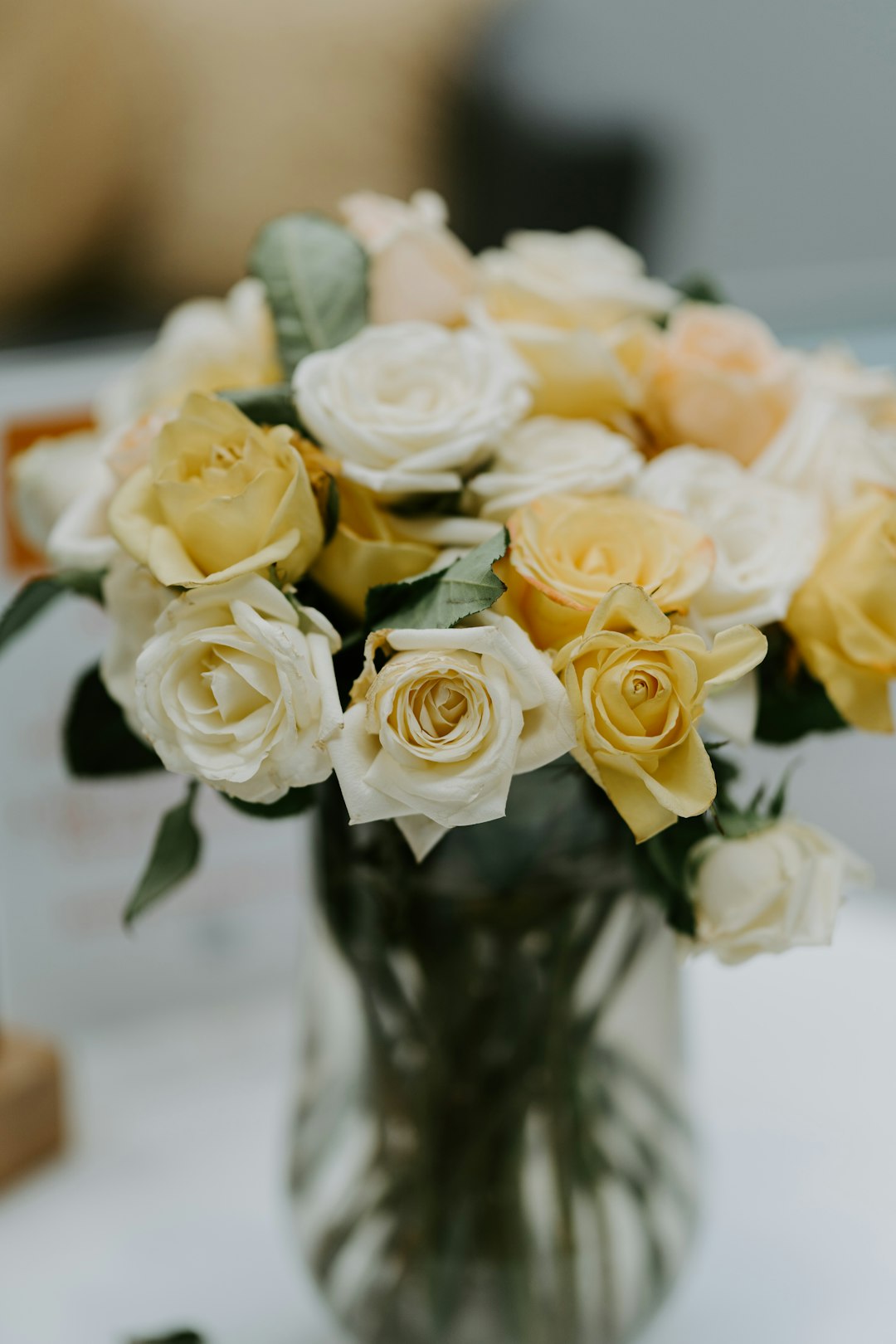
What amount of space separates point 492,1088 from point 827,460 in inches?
11.2

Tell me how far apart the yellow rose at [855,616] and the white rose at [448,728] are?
12cm

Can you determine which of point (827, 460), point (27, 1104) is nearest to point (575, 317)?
point (827, 460)

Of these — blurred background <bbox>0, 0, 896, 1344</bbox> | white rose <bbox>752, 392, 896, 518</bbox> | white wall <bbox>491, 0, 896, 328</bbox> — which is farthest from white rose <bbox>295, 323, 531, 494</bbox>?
white wall <bbox>491, 0, 896, 328</bbox>


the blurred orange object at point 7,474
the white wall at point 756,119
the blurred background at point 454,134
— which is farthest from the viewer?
the white wall at point 756,119

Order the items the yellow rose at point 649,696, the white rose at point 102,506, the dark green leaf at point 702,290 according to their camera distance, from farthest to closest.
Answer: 1. the dark green leaf at point 702,290
2. the white rose at point 102,506
3. the yellow rose at point 649,696

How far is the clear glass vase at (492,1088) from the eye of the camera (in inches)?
19.0

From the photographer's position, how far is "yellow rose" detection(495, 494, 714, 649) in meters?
0.36

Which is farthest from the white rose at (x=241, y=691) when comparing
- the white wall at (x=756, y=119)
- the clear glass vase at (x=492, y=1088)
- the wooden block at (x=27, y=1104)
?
the white wall at (x=756, y=119)

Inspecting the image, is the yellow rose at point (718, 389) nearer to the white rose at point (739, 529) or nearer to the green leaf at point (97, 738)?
the white rose at point (739, 529)

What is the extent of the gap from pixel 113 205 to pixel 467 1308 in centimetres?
71

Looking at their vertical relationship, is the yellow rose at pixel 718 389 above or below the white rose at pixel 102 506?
above

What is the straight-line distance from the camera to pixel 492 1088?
0.50 m

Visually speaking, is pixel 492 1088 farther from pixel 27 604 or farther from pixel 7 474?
pixel 7 474

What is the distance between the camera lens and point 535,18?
0.94 m
